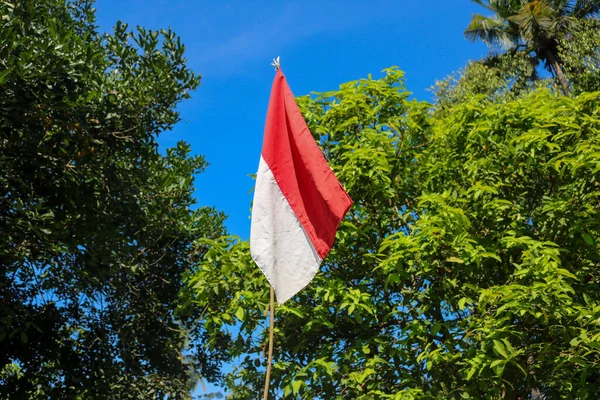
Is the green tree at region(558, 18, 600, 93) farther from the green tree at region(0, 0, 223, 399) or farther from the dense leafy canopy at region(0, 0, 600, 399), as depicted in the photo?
the green tree at region(0, 0, 223, 399)

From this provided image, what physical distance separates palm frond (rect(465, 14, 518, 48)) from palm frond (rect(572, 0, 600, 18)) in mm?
3169

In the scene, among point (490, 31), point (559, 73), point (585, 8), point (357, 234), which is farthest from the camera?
point (490, 31)

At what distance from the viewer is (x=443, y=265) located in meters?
11.3

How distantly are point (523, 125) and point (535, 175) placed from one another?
94 cm

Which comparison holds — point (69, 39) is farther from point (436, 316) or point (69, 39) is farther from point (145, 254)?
point (436, 316)

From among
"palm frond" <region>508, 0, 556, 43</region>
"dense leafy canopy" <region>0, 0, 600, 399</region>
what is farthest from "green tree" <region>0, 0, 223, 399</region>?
"palm frond" <region>508, 0, 556, 43</region>

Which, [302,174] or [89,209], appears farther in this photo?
[89,209]

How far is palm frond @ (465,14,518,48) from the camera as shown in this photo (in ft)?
112

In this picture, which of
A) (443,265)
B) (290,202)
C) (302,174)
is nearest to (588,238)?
(443,265)

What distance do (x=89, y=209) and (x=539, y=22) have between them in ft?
83.1

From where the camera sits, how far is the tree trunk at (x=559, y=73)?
2837cm

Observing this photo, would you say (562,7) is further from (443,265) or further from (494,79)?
(443,265)

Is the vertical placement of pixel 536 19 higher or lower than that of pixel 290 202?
higher

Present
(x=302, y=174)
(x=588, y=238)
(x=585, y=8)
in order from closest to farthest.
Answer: (x=302, y=174) → (x=588, y=238) → (x=585, y=8)
